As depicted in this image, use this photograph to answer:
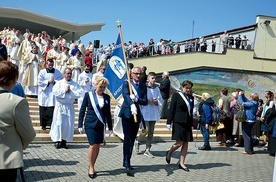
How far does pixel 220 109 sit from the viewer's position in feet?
40.9

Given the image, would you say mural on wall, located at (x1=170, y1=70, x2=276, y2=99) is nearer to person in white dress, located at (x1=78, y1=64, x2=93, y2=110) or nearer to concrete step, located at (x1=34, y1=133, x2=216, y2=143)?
concrete step, located at (x1=34, y1=133, x2=216, y2=143)

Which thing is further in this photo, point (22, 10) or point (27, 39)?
point (22, 10)

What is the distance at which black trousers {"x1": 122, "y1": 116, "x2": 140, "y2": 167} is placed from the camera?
24.4 ft

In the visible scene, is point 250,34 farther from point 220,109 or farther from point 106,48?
point 220,109

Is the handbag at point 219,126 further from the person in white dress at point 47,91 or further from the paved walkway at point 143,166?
the person in white dress at point 47,91

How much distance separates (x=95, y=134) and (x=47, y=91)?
4.54 meters

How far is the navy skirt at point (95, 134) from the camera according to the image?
6.95 meters

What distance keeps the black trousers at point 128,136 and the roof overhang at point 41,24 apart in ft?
65.7

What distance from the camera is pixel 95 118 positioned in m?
7.11

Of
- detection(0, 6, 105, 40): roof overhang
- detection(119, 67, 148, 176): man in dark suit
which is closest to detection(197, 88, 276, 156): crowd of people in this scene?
detection(119, 67, 148, 176): man in dark suit

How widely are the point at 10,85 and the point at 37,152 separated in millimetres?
5984

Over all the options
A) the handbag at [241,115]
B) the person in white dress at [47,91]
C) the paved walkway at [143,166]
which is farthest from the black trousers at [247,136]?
the person in white dress at [47,91]

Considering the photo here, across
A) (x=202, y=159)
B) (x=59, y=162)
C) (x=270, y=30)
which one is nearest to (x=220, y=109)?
(x=202, y=159)

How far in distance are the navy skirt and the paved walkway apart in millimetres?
735
